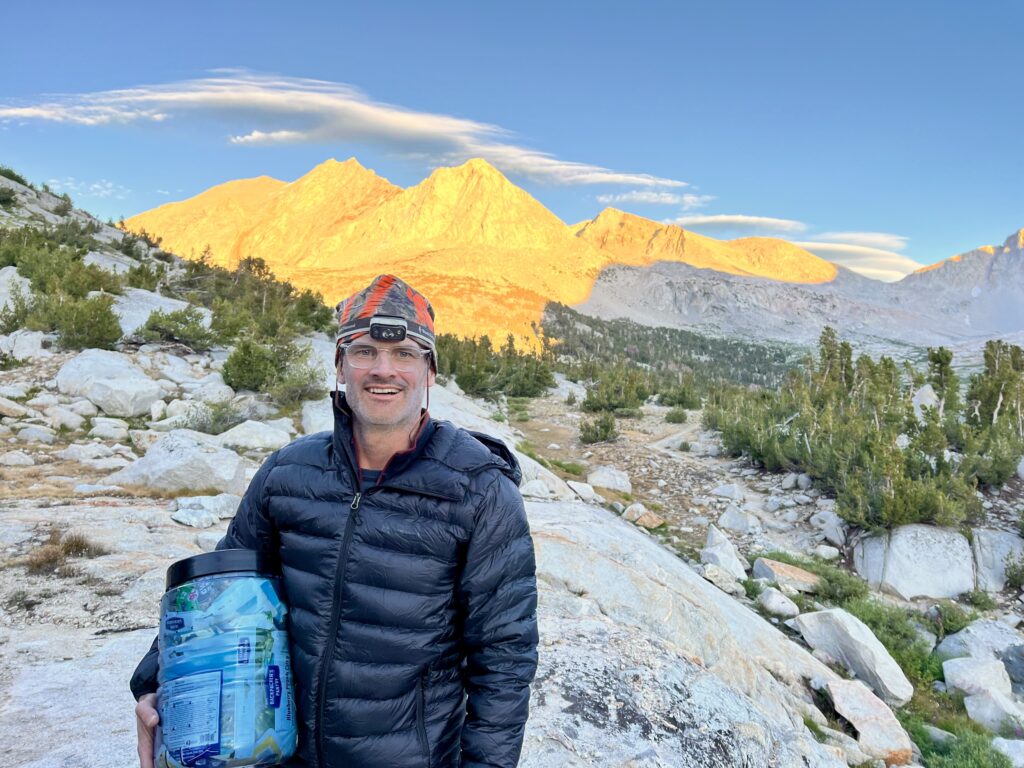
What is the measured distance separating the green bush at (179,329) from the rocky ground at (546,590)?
38 centimetres

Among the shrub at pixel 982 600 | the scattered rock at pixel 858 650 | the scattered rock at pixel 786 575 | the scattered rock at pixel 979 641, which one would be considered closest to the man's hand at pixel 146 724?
the scattered rock at pixel 858 650

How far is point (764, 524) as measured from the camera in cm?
1238

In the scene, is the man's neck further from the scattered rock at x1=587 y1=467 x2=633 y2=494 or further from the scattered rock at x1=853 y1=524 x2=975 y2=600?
the scattered rock at x1=587 y1=467 x2=633 y2=494

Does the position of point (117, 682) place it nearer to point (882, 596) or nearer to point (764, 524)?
point (882, 596)

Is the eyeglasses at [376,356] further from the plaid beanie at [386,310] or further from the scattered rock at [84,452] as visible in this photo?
the scattered rock at [84,452]

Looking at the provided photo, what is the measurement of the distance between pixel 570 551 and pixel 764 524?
25.9 feet

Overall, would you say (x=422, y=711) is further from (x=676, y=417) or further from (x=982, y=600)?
(x=676, y=417)

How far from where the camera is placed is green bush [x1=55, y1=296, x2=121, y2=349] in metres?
11.5

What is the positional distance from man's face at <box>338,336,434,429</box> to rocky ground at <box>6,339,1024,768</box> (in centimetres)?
215

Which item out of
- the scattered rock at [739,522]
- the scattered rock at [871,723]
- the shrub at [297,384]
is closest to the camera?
the scattered rock at [871,723]

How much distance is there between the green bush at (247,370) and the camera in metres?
12.2

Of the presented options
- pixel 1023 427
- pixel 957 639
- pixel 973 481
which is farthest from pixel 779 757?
pixel 1023 427

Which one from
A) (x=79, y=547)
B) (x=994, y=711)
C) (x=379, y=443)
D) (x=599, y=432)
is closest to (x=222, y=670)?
(x=379, y=443)

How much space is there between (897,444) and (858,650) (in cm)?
1048
